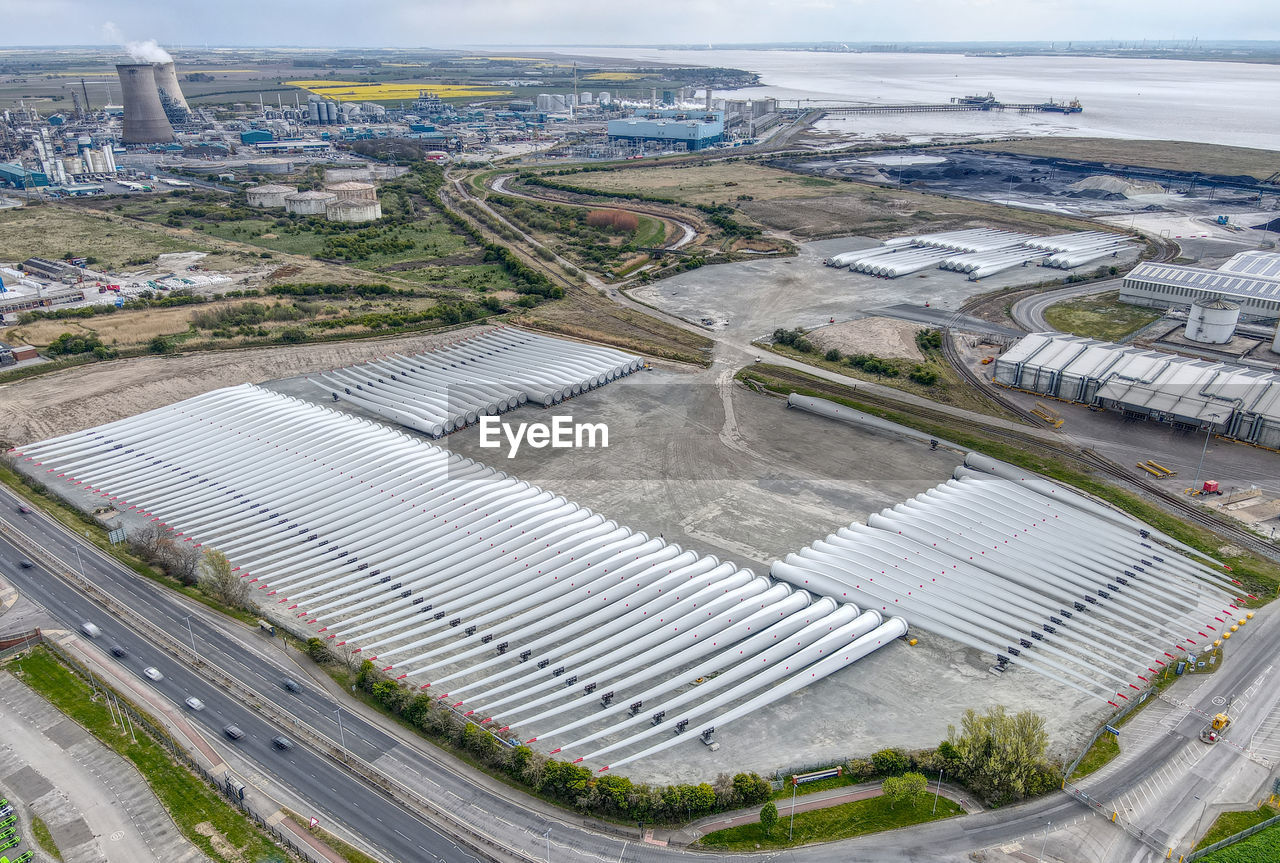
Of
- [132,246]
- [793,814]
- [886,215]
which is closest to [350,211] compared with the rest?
[132,246]

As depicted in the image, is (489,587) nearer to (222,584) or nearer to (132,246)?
(222,584)

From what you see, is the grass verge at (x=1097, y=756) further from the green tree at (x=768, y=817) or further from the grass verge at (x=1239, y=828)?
the green tree at (x=768, y=817)

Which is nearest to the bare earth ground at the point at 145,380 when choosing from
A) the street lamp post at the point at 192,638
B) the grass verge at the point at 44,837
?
the street lamp post at the point at 192,638

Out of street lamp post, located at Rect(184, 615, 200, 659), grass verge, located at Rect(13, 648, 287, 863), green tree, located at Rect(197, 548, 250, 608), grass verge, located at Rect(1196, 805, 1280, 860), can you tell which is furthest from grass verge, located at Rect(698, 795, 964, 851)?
green tree, located at Rect(197, 548, 250, 608)

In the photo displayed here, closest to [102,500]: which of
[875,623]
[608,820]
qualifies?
[608,820]

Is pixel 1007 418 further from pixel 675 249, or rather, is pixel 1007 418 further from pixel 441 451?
pixel 675 249

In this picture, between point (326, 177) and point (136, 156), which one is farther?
point (136, 156)
